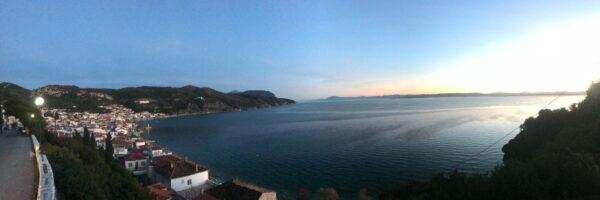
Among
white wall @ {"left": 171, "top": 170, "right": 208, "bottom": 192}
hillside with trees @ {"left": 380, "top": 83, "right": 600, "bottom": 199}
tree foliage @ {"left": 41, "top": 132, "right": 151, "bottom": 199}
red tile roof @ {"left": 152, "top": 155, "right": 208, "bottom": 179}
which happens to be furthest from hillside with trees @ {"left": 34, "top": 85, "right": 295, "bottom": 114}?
hillside with trees @ {"left": 380, "top": 83, "right": 600, "bottom": 199}

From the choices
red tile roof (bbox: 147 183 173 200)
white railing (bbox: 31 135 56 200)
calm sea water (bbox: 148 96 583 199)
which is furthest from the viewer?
calm sea water (bbox: 148 96 583 199)

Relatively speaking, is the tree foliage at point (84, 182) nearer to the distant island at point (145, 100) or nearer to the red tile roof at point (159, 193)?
the red tile roof at point (159, 193)

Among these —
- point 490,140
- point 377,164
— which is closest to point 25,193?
point 377,164

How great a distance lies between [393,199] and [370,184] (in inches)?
602

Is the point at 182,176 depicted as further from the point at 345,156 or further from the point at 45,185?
the point at 45,185

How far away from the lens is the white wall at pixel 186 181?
24062 millimetres

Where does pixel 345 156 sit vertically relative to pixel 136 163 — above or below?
below

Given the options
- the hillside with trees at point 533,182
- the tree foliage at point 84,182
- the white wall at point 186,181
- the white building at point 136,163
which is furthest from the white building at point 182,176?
the hillside with trees at point 533,182

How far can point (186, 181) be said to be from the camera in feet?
80.6

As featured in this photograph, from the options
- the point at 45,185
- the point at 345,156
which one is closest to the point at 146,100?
the point at 345,156

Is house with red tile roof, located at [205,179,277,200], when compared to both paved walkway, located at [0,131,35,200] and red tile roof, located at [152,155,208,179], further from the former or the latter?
paved walkway, located at [0,131,35,200]

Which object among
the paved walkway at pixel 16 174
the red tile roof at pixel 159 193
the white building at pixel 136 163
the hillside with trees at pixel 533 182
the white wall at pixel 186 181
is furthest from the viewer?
the white building at pixel 136 163

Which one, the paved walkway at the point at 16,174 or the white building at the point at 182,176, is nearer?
the paved walkway at the point at 16,174

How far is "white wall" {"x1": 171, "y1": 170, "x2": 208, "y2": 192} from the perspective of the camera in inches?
947
